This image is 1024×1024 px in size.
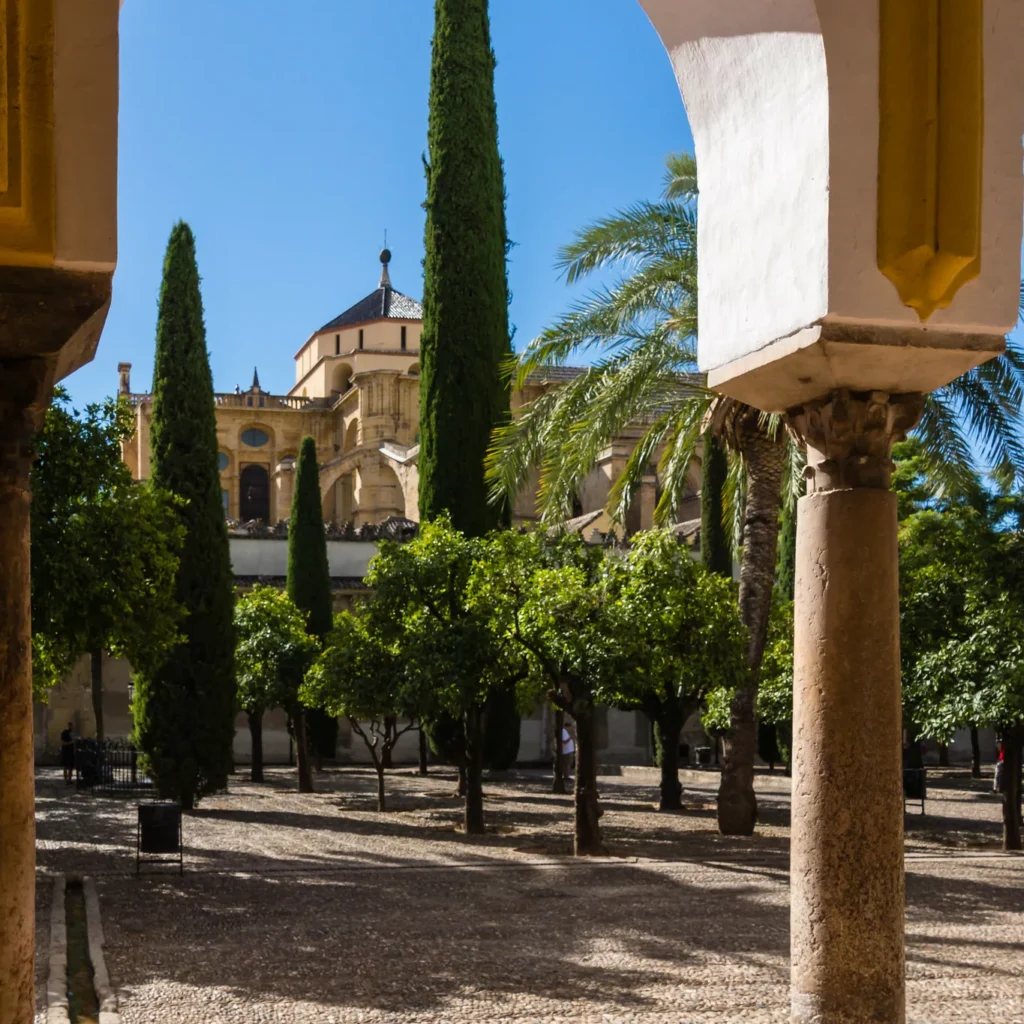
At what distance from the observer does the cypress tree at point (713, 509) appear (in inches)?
944

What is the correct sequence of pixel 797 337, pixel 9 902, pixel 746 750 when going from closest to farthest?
pixel 9 902 → pixel 797 337 → pixel 746 750

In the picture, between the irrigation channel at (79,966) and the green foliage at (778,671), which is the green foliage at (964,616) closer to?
the green foliage at (778,671)

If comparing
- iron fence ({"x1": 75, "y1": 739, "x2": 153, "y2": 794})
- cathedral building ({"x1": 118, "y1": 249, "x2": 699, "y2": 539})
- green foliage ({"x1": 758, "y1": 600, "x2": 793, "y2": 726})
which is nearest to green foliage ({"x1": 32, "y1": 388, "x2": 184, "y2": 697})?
green foliage ({"x1": 758, "y1": 600, "x2": 793, "y2": 726})

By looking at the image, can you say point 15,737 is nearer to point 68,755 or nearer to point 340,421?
point 68,755

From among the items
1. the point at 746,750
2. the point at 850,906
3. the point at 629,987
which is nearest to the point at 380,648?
the point at 746,750

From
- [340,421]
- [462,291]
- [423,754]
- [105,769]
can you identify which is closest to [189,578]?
[105,769]

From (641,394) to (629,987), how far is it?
691 centimetres

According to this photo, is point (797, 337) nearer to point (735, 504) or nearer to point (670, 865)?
point (670, 865)

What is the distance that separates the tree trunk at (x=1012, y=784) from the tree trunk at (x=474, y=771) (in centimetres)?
563

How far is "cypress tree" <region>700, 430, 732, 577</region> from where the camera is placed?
23969mm

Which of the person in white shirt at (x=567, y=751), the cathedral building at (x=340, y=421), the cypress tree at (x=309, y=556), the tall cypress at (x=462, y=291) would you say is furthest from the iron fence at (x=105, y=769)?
the cathedral building at (x=340, y=421)

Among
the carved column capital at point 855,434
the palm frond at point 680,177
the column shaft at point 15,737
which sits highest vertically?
the palm frond at point 680,177

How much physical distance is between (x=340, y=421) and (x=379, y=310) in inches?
198

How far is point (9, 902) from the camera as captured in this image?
3.44 m
